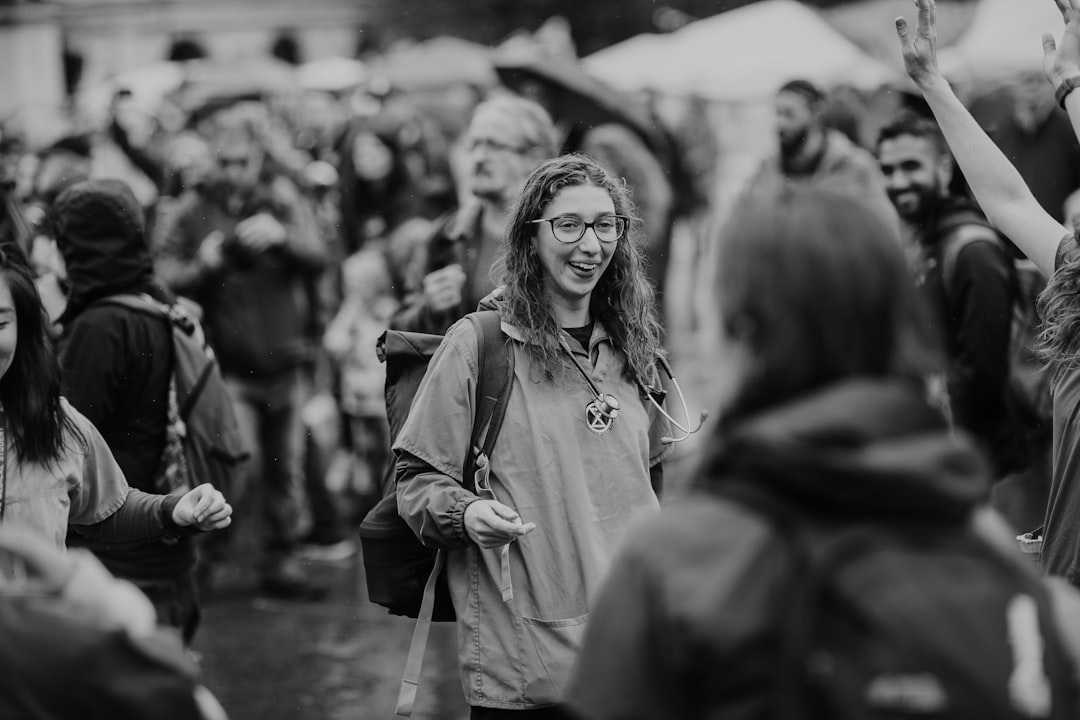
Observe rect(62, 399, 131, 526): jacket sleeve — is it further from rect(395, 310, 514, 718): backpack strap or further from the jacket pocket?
the jacket pocket

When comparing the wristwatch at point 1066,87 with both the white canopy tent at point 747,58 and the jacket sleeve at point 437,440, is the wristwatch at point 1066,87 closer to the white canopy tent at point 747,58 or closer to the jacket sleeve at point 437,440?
the jacket sleeve at point 437,440

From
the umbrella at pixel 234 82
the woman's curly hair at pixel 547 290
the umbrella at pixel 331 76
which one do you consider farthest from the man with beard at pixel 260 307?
the umbrella at pixel 331 76

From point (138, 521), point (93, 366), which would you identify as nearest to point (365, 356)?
point (93, 366)

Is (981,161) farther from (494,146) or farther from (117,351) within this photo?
(117,351)

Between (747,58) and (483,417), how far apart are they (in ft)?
41.9

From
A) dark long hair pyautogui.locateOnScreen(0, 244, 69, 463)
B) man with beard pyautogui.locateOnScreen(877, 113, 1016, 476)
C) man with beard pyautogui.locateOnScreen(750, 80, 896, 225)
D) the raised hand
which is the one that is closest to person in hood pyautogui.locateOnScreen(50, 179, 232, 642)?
dark long hair pyautogui.locateOnScreen(0, 244, 69, 463)

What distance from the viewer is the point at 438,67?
24.9 meters

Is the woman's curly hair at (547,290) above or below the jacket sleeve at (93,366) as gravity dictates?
above

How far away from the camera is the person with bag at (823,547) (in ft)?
6.39

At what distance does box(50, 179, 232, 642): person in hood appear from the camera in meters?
5.19

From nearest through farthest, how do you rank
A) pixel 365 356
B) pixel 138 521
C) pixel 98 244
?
pixel 138 521
pixel 98 244
pixel 365 356

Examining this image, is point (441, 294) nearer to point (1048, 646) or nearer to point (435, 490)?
point (435, 490)

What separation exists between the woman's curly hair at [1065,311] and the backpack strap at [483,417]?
150 centimetres

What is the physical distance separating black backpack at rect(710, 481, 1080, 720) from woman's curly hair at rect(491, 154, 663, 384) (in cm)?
208
